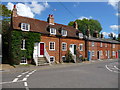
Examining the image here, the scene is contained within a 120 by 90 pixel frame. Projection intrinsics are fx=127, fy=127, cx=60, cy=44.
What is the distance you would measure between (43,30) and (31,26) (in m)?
2.31

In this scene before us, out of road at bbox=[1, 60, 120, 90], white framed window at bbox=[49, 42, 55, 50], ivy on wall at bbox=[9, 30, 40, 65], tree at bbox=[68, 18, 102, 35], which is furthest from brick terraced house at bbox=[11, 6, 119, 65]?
tree at bbox=[68, 18, 102, 35]

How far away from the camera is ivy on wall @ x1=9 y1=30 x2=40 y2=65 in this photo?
18.9 meters

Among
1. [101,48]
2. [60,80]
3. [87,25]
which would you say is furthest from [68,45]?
Answer: [87,25]

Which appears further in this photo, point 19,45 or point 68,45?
point 68,45

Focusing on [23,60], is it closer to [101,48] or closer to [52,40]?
[52,40]

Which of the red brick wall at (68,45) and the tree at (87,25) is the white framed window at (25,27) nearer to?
the red brick wall at (68,45)

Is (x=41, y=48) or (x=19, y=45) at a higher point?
(x=19, y=45)

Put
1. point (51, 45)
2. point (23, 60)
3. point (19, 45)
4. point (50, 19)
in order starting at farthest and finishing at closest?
point (50, 19) < point (51, 45) < point (23, 60) < point (19, 45)

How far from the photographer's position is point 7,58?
21.7 metres

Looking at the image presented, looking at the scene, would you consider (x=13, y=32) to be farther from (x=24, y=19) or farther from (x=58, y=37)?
(x=58, y=37)

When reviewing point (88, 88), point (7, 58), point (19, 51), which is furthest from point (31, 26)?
point (88, 88)

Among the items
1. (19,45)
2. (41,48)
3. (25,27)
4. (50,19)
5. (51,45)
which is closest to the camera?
(19,45)

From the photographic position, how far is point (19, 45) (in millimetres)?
19234

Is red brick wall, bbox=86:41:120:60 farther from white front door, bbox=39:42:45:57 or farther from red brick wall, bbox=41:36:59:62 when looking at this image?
white front door, bbox=39:42:45:57
